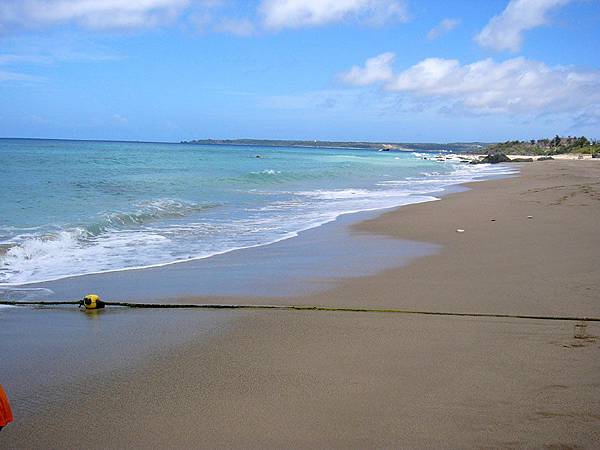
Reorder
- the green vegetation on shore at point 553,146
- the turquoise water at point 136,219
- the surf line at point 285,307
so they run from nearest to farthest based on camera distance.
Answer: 1. the surf line at point 285,307
2. the turquoise water at point 136,219
3. the green vegetation on shore at point 553,146

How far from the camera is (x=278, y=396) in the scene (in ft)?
A: 11.9

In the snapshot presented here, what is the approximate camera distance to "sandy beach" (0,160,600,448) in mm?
3127

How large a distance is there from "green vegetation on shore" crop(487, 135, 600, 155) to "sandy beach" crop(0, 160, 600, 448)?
66.9m

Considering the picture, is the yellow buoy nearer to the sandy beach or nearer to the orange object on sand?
the sandy beach

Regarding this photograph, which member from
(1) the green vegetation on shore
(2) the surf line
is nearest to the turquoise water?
(2) the surf line

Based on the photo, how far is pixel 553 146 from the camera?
271 ft

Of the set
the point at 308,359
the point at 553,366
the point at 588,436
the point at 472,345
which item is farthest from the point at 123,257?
the point at 588,436

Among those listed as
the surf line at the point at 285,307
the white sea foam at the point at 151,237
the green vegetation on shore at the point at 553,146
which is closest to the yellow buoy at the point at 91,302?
the surf line at the point at 285,307

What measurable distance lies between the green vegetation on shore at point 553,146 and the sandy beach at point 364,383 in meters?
66.9

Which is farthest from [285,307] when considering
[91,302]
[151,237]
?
[151,237]

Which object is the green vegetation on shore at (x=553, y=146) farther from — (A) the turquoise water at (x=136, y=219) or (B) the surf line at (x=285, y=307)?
(B) the surf line at (x=285, y=307)

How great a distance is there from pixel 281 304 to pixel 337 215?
365 inches

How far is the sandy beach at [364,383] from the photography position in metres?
3.13

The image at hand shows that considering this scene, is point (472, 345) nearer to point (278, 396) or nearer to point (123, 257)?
point (278, 396)
